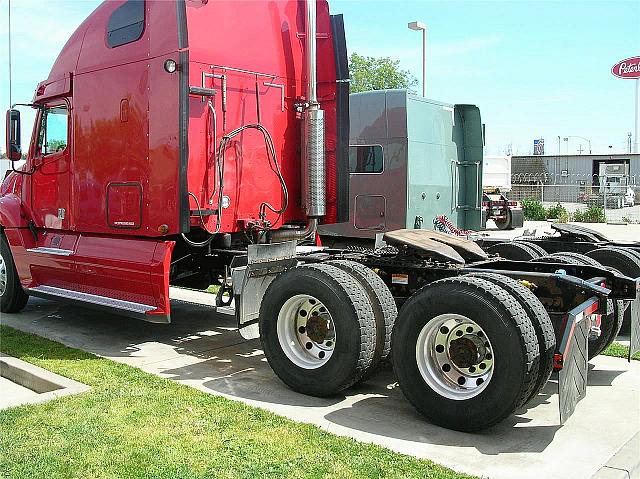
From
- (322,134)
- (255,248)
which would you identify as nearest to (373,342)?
(255,248)

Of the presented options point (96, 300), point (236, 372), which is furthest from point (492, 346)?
point (96, 300)

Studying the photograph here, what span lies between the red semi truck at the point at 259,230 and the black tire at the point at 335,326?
2 cm

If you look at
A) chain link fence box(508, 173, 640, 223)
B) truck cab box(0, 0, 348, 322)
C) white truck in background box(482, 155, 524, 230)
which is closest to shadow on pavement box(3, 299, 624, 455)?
truck cab box(0, 0, 348, 322)

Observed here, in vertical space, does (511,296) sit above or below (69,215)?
below

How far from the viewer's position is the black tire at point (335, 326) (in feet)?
17.1

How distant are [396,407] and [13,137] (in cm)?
614

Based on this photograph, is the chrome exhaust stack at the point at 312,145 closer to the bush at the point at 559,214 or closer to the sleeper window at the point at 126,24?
the sleeper window at the point at 126,24

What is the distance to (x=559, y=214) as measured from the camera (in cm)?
2941

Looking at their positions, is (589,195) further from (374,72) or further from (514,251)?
(514,251)

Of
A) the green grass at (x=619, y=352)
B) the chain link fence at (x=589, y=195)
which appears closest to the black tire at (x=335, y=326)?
the green grass at (x=619, y=352)

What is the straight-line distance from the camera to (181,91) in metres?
6.54

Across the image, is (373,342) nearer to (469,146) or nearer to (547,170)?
(469,146)

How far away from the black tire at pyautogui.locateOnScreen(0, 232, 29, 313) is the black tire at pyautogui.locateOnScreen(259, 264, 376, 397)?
191 inches

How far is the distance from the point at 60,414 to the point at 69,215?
368cm
